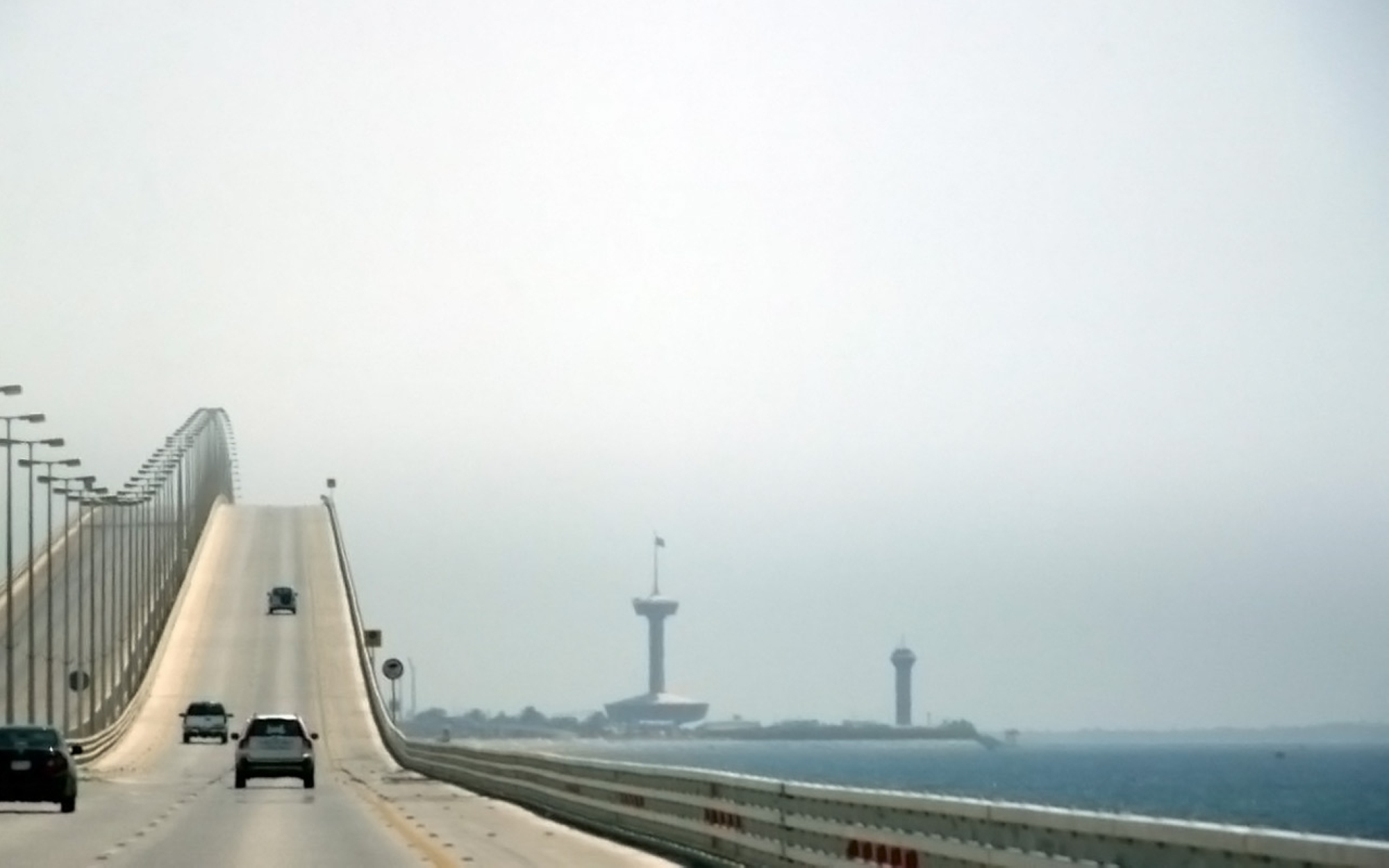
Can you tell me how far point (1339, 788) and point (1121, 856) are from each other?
559 ft

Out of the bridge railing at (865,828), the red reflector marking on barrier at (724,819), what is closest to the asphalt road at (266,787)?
the bridge railing at (865,828)

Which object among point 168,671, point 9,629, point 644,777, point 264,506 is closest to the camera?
point 644,777

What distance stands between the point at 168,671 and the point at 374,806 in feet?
233

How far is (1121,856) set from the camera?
1528 centimetres

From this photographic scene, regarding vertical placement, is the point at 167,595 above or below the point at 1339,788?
above

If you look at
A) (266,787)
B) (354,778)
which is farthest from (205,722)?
(266,787)

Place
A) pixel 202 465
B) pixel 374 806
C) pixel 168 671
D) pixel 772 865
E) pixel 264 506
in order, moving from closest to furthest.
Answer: pixel 772 865
pixel 374 806
pixel 168 671
pixel 202 465
pixel 264 506

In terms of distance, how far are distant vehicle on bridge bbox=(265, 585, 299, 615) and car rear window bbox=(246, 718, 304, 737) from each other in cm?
6921

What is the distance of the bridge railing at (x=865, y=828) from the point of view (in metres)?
13.6

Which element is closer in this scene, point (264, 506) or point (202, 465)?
point (202, 465)

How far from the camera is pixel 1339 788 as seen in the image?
17950cm

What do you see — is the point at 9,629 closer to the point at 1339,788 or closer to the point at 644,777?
the point at 644,777

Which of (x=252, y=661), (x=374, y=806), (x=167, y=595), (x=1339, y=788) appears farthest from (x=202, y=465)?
(x=374, y=806)

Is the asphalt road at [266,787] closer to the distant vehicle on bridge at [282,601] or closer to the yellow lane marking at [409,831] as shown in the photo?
the yellow lane marking at [409,831]
